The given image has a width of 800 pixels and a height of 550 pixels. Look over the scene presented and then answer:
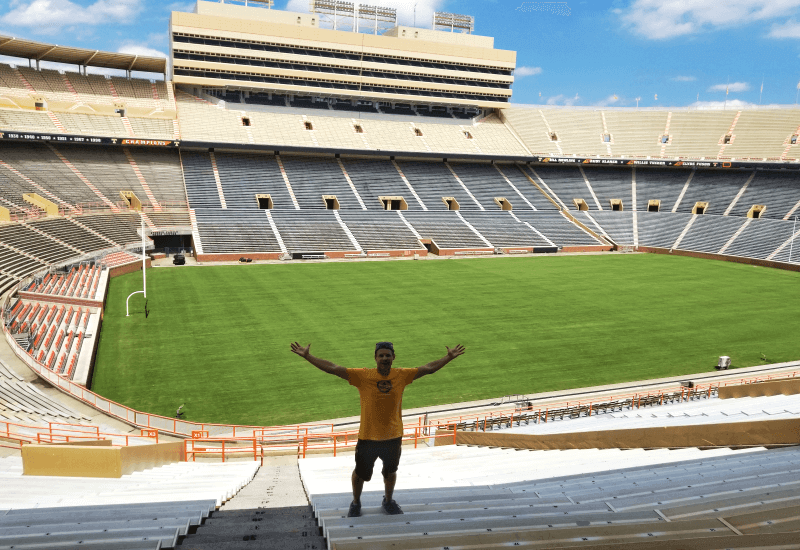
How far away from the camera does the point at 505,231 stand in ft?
188

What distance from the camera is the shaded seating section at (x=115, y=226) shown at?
4313 cm

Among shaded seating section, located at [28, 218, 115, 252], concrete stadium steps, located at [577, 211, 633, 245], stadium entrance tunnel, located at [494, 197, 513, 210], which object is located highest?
stadium entrance tunnel, located at [494, 197, 513, 210]

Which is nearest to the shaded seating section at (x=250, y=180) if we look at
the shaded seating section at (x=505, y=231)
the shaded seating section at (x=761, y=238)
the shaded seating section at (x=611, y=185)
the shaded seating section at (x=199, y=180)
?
the shaded seating section at (x=199, y=180)

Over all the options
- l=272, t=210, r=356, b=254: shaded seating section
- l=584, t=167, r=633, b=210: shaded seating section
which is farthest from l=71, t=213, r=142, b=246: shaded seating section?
l=584, t=167, r=633, b=210: shaded seating section

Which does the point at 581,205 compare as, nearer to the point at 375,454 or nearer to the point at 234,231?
the point at 234,231

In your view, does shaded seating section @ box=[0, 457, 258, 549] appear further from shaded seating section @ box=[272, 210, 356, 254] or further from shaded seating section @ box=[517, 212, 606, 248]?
shaded seating section @ box=[517, 212, 606, 248]

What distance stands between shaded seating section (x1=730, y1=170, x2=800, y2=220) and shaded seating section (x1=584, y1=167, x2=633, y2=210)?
37.3 ft

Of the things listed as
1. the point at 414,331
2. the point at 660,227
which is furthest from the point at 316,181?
the point at 414,331

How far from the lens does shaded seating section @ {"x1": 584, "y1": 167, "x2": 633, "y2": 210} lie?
66381 millimetres

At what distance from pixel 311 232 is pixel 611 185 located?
127 ft

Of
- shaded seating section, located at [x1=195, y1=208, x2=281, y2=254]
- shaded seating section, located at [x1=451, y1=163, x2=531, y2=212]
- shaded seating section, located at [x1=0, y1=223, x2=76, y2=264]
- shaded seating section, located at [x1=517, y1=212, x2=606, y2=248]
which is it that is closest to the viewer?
shaded seating section, located at [x1=0, y1=223, x2=76, y2=264]

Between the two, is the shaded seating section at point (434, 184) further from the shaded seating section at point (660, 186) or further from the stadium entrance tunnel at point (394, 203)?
the shaded seating section at point (660, 186)

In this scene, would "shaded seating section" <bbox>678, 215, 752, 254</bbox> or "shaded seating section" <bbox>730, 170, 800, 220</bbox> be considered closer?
"shaded seating section" <bbox>678, 215, 752, 254</bbox>

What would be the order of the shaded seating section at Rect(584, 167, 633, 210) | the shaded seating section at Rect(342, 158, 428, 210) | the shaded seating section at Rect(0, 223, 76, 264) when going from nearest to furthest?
the shaded seating section at Rect(0, 223, 76, 264)
the shaded seating section at Rect(342, 158, 428, 210)
the shaded seating section at Rect(584, 167, 633, 210)
